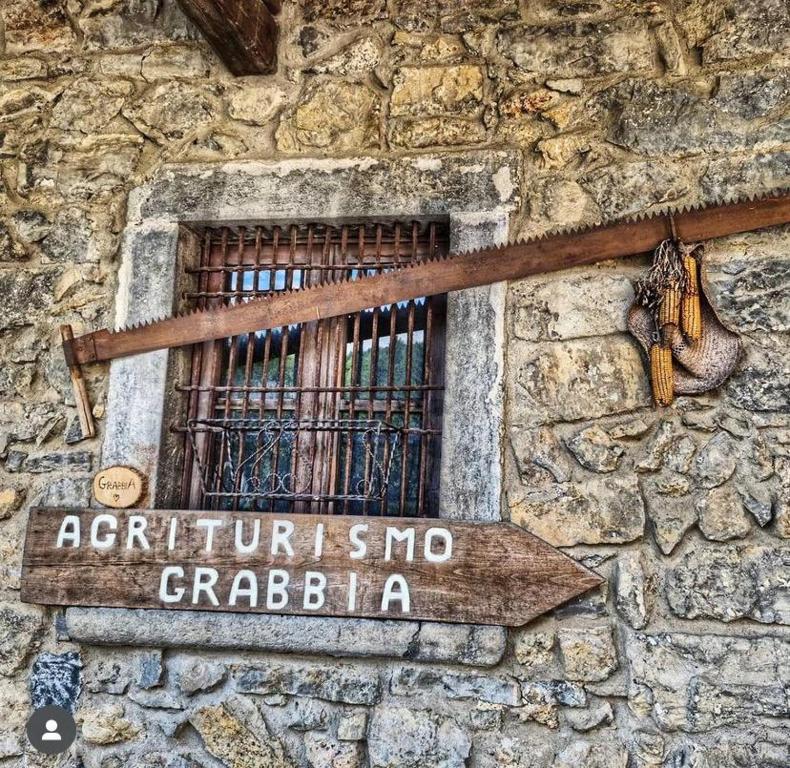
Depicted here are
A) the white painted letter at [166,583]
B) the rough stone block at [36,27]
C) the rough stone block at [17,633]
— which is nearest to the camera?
the white painted letter at [166,583]

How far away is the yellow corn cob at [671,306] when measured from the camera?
257 cm

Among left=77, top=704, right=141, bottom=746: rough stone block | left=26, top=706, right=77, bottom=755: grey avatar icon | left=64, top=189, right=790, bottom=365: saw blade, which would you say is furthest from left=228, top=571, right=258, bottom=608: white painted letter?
left=64, top=189, right=790, bottom=365: saw blade

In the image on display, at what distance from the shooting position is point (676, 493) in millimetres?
2562

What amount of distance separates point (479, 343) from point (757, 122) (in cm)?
109

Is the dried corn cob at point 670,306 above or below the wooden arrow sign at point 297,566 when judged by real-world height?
above

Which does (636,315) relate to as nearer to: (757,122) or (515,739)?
(757,122)

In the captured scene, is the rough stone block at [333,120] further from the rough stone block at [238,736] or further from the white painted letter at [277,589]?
the rough stone block at [238,736]

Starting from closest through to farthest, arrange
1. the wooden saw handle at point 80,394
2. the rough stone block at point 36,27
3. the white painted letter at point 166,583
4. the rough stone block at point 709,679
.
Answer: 1. the rough stone block at point 709,679
2. the white painted letter at point 166,583
3. the wooden saw handle at point 80,394
4. the rough stone block at point 36,27

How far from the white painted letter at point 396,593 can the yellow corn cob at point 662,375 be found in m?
0.91

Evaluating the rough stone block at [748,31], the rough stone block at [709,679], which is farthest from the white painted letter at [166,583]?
the rough stone block at [748,31]

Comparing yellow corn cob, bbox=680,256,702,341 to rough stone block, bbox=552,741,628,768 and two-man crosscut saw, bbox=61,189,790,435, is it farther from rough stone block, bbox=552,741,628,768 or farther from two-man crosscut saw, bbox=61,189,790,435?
rough stone block, bbox=552,741,628,768

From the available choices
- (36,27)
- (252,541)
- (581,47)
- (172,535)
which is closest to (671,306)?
(581,47)

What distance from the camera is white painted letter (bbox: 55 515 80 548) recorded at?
279 centimetres

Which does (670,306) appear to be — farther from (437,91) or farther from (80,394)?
(80,394)
